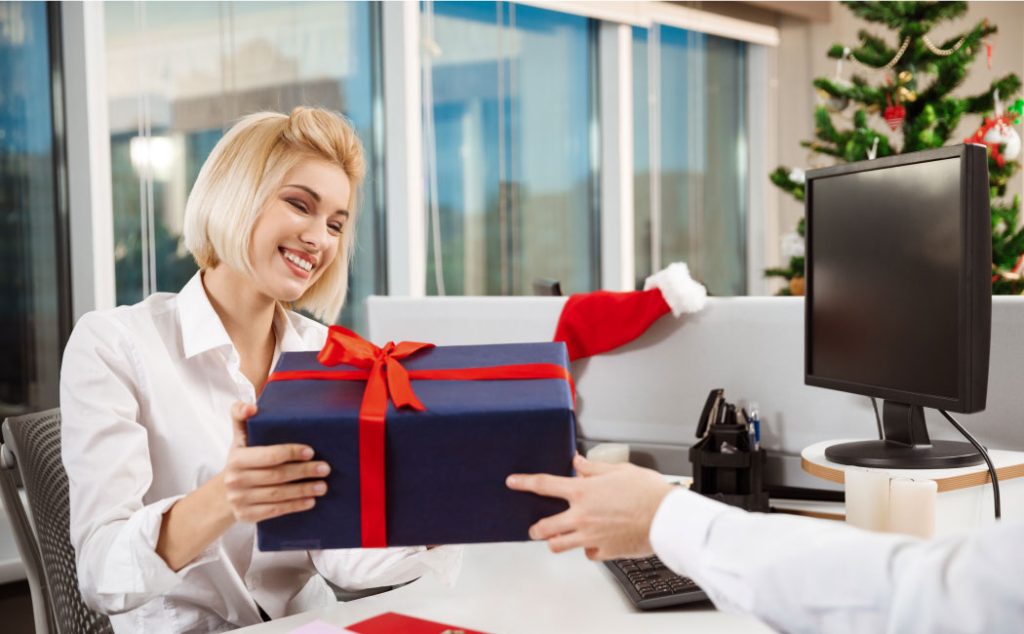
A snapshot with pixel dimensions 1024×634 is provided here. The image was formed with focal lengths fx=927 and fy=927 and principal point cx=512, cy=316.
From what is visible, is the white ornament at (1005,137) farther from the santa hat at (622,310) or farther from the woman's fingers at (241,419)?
the woman's fingers at (241,419)

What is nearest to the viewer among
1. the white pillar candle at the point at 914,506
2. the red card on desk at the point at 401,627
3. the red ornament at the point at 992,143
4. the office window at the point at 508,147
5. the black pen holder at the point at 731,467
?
the red card on desk at the point at 401,627

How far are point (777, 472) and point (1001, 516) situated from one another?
1.26 feet

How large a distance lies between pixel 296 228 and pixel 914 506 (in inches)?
35.1

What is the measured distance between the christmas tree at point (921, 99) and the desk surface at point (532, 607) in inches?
84.5

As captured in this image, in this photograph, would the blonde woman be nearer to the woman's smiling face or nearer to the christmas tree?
the woman's smiling face

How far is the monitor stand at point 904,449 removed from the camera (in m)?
1.31

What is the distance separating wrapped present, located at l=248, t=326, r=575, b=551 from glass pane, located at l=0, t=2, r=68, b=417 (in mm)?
2316

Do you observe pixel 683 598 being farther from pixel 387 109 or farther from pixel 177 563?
pixel 387 109

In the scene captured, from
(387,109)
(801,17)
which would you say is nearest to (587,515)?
(387,109)

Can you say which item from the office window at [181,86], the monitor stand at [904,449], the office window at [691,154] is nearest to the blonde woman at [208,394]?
the monitor stand at [904,449]

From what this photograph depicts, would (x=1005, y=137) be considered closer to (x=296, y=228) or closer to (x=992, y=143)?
(x=992, y=143)

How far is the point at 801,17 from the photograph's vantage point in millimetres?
5582

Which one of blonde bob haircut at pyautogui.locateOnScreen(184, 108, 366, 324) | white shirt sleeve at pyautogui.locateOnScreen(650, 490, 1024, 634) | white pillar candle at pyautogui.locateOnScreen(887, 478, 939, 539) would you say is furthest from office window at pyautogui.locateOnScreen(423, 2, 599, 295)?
white shirt sleeve at pyautogui.locateOnScreen(650, 490, 1024, 634)

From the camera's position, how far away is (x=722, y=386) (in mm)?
1582
